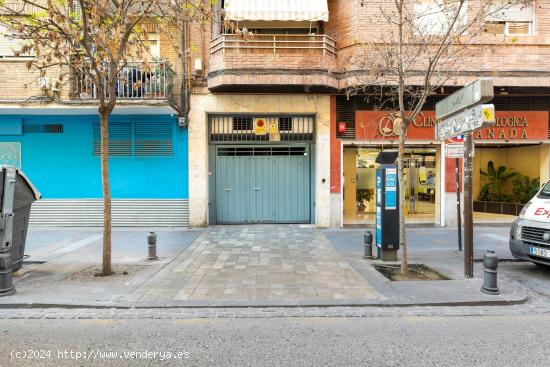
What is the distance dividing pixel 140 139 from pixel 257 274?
7282 millimetres

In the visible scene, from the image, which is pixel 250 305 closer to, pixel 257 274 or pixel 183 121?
pixel 257 274

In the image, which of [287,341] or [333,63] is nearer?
[287,341]

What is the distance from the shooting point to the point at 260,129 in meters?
11.9

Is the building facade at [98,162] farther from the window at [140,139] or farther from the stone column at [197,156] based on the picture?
the stone column at [197,156]

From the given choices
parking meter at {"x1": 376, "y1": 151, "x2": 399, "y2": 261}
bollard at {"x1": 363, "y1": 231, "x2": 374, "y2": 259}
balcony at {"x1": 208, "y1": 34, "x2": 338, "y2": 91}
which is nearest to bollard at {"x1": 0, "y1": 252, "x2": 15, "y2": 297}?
bollard at {"x1": 363, "y1": 231, "x2": 374, "y2": 259}

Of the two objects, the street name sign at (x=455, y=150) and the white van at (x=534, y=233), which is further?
the street name sign at (x=455, y=150)

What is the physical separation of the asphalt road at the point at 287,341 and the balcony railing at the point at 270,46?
8338 millimetres

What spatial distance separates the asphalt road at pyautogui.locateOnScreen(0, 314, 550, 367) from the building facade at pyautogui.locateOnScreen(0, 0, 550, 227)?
7.22 metres

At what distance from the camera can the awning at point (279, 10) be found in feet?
34.1

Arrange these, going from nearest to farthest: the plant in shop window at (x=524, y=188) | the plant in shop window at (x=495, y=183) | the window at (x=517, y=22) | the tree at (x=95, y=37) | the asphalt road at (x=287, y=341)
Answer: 1. the asphalt road at (x=287, y=341)
2. the tree at (x=95, y=37)
3. the window at (x=517, y=22)
4. the plant in shop window at (x=524, y=188)
5. the plant in shop window at (x=495, y=183)

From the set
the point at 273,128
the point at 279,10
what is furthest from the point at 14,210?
the point at 279,10

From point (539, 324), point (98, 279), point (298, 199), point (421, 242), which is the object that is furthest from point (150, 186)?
point (539, 324)

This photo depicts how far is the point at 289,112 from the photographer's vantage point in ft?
38.2

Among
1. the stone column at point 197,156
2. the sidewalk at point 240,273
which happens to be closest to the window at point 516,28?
the sidewalk at point 240,273
